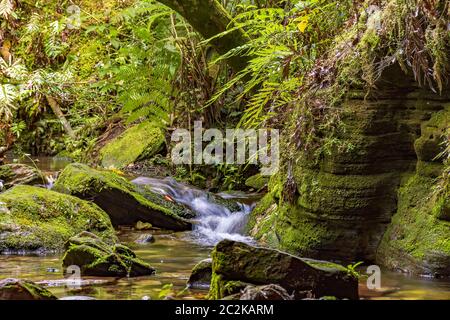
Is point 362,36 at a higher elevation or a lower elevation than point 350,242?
higher

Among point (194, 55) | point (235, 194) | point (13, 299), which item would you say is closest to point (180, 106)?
point (194, 55)

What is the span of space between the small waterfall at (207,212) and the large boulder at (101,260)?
5.46 ft

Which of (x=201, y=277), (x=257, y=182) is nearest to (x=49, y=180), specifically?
(x=257, y=182)

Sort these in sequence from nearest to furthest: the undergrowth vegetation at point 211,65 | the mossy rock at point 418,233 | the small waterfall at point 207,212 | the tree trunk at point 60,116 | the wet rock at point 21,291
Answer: the wet rock at point 21,291 → the mossy rock at point 418,233 → the undergrowth vegetation at point 211,65 → the small waterfall at point 207,212 → the tree trunk at point 60,116

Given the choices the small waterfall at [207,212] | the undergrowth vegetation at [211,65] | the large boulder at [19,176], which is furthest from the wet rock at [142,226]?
the large boulder at [19,176]

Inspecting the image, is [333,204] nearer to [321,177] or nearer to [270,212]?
[321,177]

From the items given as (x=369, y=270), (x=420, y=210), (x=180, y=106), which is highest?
(x=180, y=106)

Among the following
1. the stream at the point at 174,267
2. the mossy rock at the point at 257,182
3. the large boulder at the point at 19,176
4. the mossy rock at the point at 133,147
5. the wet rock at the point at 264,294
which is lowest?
the stream at the point at 174,267

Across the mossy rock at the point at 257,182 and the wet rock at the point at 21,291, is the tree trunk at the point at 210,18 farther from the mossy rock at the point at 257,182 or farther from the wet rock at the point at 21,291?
the wet rock at the point at 21,291

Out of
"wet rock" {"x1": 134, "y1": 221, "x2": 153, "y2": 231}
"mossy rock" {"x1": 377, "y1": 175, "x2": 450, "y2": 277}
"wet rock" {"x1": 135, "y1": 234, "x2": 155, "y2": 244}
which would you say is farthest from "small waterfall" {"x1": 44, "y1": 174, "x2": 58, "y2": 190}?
"mossy rock" {"x1": 377, "y1": 175, "x2": 450, "y2": 277}

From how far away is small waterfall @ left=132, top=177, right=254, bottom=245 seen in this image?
273 inches

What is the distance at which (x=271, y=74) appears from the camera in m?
6.48

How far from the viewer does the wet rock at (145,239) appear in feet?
20.8

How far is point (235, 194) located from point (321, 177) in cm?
333
